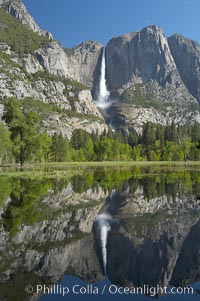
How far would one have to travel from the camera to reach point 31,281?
10031 mm

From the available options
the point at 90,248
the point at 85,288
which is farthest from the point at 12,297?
the point at 90,248

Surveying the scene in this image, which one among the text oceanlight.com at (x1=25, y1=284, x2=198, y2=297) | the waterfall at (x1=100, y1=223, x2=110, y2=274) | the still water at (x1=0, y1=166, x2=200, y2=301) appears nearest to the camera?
the text oceanlight.com at (x1=25, y1=284, x2=198, y2=297)

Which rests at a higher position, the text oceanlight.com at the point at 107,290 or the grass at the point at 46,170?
the grass at the point at 46,170

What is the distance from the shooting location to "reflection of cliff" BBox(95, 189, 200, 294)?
1085 centimetres

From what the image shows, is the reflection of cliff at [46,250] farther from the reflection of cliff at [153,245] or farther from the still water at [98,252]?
the reflection of cliff at [153,245]

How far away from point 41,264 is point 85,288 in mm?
2339

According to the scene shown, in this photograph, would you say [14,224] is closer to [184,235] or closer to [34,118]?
[184,235]

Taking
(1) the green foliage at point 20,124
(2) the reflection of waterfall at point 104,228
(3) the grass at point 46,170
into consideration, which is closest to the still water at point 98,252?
(2) the reflection of waterfall at point 104,228

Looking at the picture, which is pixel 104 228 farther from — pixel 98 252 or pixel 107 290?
pixel 107 290

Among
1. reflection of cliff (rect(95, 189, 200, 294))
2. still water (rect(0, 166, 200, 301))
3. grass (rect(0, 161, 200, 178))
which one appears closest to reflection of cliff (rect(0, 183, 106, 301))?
still water (rect(0, 166, 200, 301))

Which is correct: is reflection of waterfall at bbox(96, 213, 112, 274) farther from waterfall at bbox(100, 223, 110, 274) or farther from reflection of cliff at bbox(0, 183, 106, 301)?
reflection of cliff at bbox(0, 183, 106, 301)

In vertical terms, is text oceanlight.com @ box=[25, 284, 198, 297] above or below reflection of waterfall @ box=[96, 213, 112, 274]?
below

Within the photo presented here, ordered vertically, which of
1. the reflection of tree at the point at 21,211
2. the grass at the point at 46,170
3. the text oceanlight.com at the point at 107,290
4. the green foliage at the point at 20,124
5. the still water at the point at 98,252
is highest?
the green foliage at the point at 20,124

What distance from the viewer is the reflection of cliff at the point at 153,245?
1085cm
